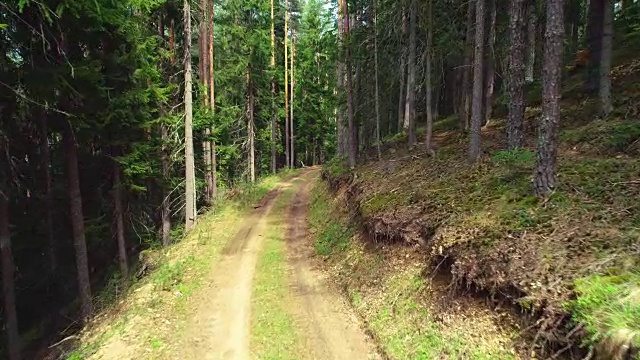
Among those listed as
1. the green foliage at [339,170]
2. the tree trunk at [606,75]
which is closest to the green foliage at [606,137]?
the tree trunk at [606,75]

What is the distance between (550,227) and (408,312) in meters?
3.25

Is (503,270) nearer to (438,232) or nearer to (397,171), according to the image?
(438,232)

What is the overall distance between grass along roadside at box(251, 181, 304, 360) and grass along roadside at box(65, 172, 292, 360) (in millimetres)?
1828

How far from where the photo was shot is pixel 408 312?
26.9ft

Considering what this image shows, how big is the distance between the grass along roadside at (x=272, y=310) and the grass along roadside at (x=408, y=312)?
1688mm

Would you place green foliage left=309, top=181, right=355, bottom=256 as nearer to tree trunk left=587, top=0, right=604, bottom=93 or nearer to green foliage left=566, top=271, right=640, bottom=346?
green foliage left=566, top=271, right=640, bottom=346

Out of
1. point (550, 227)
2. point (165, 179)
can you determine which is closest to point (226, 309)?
point (550, 227)

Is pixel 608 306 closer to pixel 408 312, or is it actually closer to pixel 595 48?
pixel 408 312

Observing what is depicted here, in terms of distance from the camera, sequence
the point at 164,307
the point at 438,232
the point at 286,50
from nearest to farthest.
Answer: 1. the point at 438,232
2. the point at 164,307
3. the point at 286,50

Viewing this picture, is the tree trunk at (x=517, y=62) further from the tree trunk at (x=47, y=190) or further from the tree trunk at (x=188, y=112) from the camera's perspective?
the tree trunk at (x=47, y=190)

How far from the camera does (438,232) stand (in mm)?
8711

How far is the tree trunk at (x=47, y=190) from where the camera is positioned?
546 inches

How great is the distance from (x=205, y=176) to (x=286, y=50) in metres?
20.3

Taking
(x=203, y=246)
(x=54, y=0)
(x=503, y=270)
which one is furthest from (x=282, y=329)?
(x=54, y=0)
